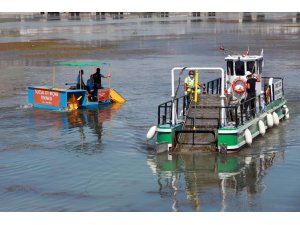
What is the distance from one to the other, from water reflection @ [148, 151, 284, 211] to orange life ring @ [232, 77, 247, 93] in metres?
3.64

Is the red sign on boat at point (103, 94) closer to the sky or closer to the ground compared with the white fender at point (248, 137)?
closer to the sky

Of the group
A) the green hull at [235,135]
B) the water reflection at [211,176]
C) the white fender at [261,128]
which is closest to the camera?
the water reflection at [211,176]

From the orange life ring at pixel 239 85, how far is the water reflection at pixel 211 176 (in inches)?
143

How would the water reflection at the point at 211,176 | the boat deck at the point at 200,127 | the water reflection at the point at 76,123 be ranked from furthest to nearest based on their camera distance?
1. the water reflection at the point at 76,123
2. the boat deck at the point at 200,127
3. the water reflection at the point at 211,176

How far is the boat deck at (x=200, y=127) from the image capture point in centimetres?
1989

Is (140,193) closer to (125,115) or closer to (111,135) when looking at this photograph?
(111,135)

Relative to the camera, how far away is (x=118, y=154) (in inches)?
795

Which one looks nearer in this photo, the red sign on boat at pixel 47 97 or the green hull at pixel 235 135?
the green hull at pixel 235 135

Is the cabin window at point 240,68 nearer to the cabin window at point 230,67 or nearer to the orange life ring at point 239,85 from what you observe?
the cabin window at point 230,67

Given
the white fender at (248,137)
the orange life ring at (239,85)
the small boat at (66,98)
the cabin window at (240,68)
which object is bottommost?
the white fender at (248,137)

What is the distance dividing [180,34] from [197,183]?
61.3 m

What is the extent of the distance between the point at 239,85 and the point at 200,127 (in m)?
3.25

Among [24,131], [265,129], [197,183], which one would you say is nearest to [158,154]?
[197,183]

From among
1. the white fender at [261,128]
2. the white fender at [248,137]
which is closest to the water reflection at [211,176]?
the white fender at [248,137]
